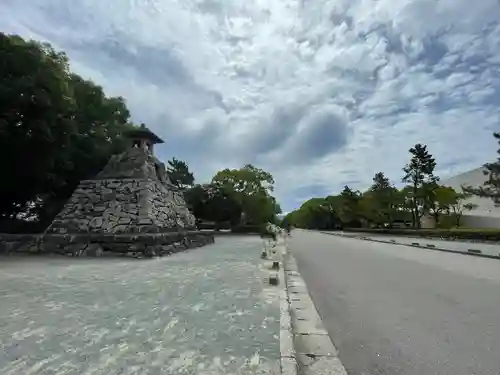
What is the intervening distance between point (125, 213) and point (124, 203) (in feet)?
2.15

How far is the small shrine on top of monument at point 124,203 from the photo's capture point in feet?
54.1

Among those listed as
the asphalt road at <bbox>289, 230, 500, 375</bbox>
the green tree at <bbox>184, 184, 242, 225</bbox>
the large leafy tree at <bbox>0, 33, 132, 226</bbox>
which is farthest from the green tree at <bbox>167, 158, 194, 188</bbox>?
the asphalt road at <bbox>289, 230, 500, 375</bbox>

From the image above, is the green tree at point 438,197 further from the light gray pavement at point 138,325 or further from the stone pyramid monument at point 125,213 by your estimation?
the light gray pavement at point 138,325

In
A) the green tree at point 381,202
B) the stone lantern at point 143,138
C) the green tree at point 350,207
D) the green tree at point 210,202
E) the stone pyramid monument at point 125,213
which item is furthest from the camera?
the green tree at point 350,207

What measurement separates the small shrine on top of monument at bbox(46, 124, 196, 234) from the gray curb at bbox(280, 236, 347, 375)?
10904mm

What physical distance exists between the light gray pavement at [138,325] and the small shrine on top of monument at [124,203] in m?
7.31

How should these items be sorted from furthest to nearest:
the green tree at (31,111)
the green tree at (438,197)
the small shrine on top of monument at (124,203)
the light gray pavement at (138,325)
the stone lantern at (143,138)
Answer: the green tree at (438,197)
the stone lantern at (143,138)
the small shrine on top of monument at (124,203)
the green tree at (31,111)
the light gray pavement at (138,325)

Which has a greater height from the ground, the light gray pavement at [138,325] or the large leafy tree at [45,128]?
the large leafy tree at [45,128]

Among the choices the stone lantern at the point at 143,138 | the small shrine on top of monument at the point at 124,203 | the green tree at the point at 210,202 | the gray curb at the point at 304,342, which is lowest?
the gray curb at the point at 304,342

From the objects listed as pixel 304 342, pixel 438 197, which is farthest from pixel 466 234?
pixel 304 342

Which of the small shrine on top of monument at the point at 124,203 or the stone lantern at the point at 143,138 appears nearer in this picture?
the small shrine on top of monument at the point at 124,203

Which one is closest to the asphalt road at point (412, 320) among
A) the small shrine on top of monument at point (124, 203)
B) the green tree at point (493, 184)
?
the small shrine on top of monument at point (124, 203)

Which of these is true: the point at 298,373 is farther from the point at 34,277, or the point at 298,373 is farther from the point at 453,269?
the point at 453,269

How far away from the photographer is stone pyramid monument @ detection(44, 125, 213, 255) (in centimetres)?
1473
